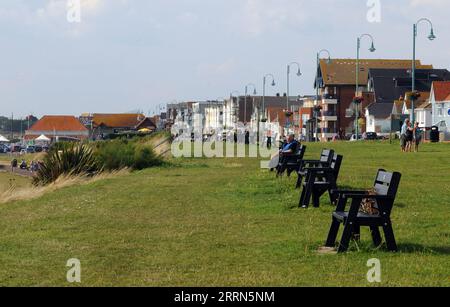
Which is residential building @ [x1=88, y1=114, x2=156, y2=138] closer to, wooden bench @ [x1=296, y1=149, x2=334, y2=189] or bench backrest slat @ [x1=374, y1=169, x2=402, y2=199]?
wooden bench @ [x1=296, y1=149, x2=334, y2=189]

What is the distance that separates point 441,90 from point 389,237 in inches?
2919

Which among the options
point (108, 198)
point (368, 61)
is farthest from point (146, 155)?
point (368, 61)

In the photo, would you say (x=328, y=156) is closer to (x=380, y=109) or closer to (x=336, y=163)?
(x=336, y=163)

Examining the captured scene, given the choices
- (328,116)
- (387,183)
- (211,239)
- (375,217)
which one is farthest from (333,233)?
(328,116)

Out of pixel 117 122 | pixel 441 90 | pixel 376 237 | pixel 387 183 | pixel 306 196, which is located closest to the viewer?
pixel 376 237

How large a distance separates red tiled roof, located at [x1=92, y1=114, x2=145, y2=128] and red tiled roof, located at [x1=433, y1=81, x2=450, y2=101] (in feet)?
345

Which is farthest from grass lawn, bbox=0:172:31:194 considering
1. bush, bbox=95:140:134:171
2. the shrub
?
the shrub

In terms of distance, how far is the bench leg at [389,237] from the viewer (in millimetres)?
11180

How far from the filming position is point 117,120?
626ft

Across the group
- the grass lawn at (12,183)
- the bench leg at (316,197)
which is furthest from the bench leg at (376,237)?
the grass lawn at (12,183)
